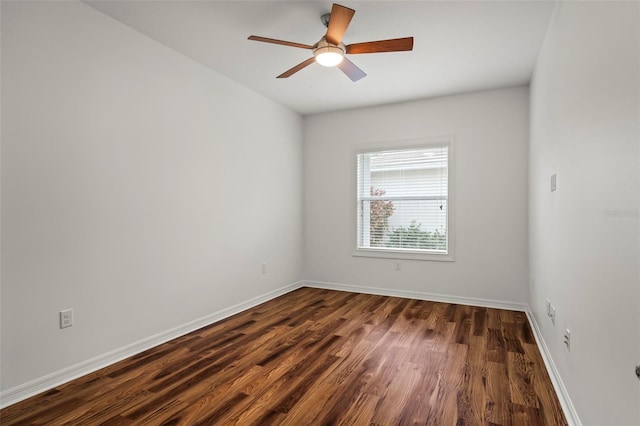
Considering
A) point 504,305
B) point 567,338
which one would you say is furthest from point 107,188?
point 504,305

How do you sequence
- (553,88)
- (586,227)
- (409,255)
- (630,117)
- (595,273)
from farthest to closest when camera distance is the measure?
(409,255), (553,88), (586,227), (595,273), (630,117)

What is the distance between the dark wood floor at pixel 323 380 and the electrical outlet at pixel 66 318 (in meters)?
0.39

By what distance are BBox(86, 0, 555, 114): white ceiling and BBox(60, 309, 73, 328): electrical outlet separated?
7.10 ft

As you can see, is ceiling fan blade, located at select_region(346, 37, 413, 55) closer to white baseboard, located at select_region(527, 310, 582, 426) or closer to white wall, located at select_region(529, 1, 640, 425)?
white wall, located at select_region(529, 1, 640, 425)

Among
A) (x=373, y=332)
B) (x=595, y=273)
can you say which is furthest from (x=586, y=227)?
(x=373, y=332)

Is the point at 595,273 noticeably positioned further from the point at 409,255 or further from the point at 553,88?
the point at 409,255

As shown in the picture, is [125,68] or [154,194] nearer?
[125,68]

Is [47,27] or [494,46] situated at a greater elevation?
[494,46]

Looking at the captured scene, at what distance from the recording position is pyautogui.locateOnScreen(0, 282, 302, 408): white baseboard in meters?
2.12

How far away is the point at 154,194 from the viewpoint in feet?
9.93

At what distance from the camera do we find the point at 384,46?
8.25 feet

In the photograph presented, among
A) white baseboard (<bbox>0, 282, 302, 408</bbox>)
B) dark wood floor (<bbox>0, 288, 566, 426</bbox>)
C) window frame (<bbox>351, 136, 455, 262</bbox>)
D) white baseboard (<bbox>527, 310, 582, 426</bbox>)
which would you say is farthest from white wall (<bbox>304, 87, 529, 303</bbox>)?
white baseboard (<bbox>0, 282, 302, 408</bbox>)

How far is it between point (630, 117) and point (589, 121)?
0.52 meters

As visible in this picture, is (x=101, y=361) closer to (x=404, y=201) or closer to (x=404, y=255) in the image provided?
(x=404, y=255)
